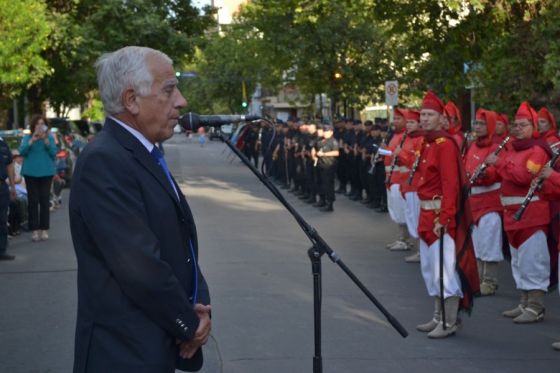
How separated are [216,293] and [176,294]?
280 inches

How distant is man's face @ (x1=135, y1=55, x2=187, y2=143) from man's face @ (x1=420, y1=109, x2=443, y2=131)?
535cm

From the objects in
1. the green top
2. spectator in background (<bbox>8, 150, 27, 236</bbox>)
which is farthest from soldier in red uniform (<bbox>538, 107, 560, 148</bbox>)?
spectator in background (<bbox>8, 150, 27, 236</bbox>)

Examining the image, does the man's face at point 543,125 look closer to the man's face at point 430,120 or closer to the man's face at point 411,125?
the man's face at point 430,120

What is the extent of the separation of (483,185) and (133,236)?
24.9 feet

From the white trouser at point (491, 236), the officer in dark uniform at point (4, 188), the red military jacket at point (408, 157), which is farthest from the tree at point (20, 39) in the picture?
the white trouser at point (491, 236)

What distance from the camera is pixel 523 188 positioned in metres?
9.34

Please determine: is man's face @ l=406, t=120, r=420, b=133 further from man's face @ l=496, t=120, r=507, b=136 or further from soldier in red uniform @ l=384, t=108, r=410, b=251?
Answer: man's face @ l=496, t=120, r=507, b=136

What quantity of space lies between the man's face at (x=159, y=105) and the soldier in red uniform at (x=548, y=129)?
6474 mm

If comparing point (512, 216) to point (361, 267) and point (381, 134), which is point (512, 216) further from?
point (381, 134)

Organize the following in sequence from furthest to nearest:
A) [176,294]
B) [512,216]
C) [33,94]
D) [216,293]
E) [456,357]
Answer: [33,94] → [216,293] → [512,216] → [456,357] → [176,294]

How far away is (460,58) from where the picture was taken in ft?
60.6

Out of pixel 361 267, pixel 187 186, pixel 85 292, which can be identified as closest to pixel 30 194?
pixel 361 267

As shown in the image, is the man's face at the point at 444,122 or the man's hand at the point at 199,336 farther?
the man's face at the point at 444,122

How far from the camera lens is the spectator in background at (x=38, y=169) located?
14852 millimetres
